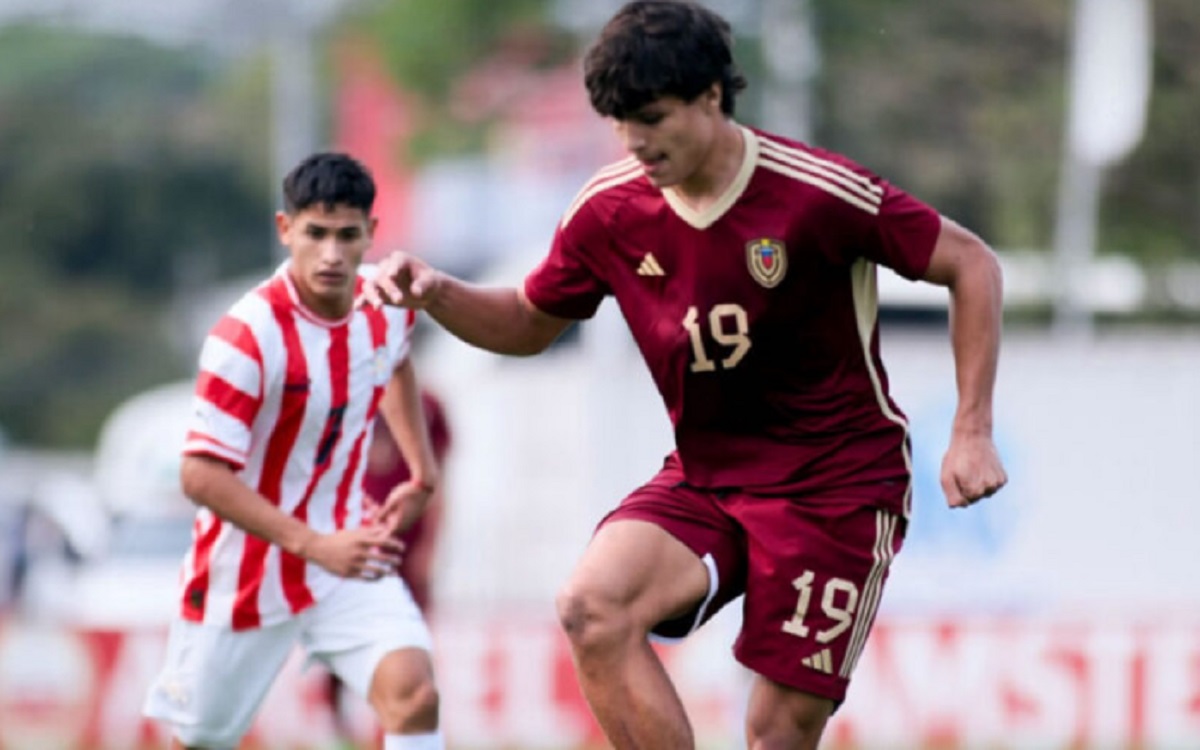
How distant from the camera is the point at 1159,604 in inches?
707

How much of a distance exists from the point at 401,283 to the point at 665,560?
3.35 feet

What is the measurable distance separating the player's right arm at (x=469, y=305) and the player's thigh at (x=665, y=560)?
585 mm

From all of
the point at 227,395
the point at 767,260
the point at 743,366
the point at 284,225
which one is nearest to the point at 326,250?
the point at 284,225

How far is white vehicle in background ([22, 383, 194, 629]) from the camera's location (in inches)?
687

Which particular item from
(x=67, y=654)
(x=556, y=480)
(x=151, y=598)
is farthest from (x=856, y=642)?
(x=556, y=480)

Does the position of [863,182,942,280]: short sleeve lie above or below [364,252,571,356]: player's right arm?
above

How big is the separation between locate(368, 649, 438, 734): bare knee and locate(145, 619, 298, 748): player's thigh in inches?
16.0

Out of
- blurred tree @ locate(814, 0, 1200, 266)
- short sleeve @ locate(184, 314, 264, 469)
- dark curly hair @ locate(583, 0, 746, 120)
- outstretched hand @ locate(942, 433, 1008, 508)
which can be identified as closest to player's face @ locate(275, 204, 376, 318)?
short sleeve @ locate(184, 314, 264, 469)

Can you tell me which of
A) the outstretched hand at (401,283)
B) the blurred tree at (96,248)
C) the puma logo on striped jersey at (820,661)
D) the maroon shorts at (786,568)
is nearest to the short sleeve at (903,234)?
the maroon shorts at (786,568)

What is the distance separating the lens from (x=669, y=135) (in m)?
6.00

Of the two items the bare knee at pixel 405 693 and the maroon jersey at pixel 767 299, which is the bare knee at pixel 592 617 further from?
the bare knee at pixel 405 693

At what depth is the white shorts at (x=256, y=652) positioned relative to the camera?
7.41 meters

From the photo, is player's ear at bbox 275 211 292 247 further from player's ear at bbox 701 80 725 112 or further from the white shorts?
player's ear at bbox 701 80 725 112

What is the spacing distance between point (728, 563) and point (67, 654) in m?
7.12
